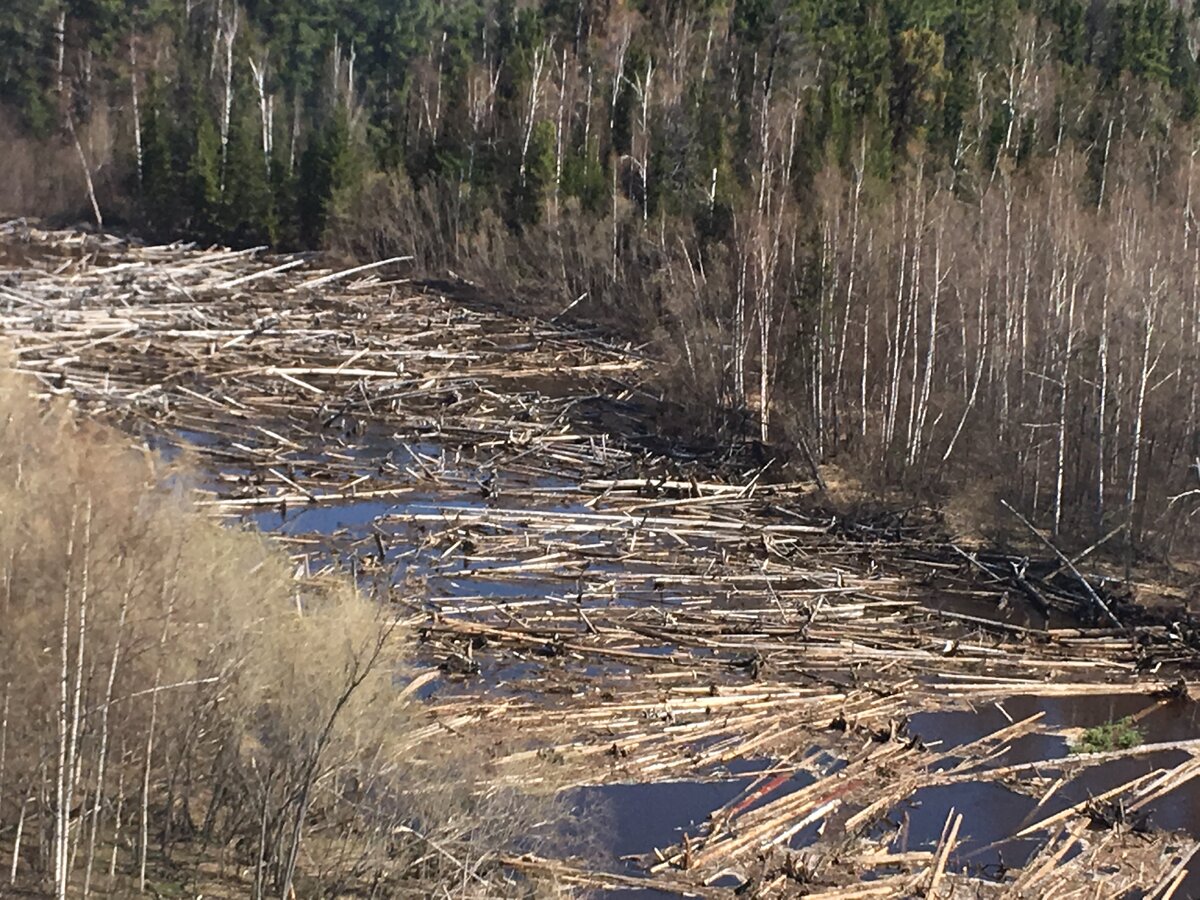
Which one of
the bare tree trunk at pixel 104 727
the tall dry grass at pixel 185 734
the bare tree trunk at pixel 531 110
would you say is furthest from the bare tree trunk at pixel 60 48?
the bare tree trunk at pixel 104 727

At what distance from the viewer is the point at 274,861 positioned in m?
11.8

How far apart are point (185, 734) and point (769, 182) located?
2091cm

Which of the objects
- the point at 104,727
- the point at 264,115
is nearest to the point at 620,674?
the point at 104,727

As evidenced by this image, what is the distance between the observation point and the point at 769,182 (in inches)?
1209

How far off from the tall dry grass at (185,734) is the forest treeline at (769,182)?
46.6 ft

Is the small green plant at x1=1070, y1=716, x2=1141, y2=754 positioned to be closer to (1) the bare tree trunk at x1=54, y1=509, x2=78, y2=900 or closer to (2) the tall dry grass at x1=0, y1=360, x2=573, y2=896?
(2) the tall dry grass at x1=0, y1=360, x2=573, y2=896

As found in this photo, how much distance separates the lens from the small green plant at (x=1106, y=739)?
1739 centimetres

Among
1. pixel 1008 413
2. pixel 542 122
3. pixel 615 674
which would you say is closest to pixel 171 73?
pixel 542 122

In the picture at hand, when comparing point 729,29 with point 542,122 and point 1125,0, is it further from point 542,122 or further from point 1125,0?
point 1125,0

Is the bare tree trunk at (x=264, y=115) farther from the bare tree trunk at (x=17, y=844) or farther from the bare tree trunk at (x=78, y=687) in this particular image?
the bare tree trunk at (x=78, y=687)

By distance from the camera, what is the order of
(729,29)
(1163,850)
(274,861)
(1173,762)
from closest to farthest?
1. (274,861)
2. (1163,850)
3. (1173,762)
4. (729,29)

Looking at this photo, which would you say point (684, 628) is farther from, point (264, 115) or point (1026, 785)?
point (264, 115)

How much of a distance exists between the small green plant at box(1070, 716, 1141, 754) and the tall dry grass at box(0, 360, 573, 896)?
7042mm

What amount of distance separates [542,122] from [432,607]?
96.6 feet
